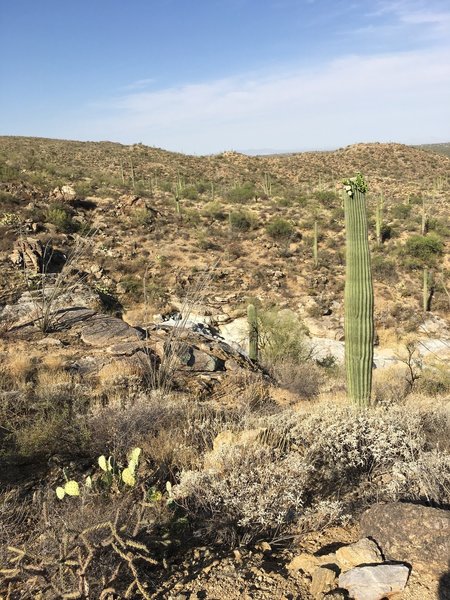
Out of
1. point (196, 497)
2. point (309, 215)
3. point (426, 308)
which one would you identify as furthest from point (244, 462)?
point (309, 215)

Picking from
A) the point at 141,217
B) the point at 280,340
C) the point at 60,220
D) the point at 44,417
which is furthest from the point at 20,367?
the point at 141,217

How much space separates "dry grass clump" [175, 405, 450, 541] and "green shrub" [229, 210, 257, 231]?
18.9 metres

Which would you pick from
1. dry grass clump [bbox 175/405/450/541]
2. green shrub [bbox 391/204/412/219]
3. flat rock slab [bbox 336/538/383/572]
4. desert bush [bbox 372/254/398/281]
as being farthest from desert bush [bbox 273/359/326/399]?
green shrub [bbox 391/204/412/219]

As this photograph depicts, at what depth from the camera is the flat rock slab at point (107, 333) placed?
793 centimetres

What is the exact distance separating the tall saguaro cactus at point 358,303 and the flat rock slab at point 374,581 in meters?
3.10

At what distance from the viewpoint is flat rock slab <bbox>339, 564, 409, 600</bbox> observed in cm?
229

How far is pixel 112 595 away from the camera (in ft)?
7.43

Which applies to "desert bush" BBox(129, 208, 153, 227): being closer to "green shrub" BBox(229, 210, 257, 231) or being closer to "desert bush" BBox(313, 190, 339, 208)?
"green shrub" BBox(229, 210, 257, 231)

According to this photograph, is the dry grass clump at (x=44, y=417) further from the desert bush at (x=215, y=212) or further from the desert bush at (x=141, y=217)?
the desert bush at (x=215, y=212)

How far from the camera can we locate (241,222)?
22.8m

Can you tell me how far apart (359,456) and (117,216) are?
2005 cm

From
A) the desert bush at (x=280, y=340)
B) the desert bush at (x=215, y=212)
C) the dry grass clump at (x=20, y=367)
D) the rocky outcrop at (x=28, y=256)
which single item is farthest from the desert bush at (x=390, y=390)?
the desert bush at (x=215, y=212)

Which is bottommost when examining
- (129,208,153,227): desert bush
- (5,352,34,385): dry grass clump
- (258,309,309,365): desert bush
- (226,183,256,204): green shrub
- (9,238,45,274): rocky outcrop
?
(258,309,309,365): desert bush

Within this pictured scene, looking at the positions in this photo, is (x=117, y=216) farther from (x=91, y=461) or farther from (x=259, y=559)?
(x=259, y=559)
